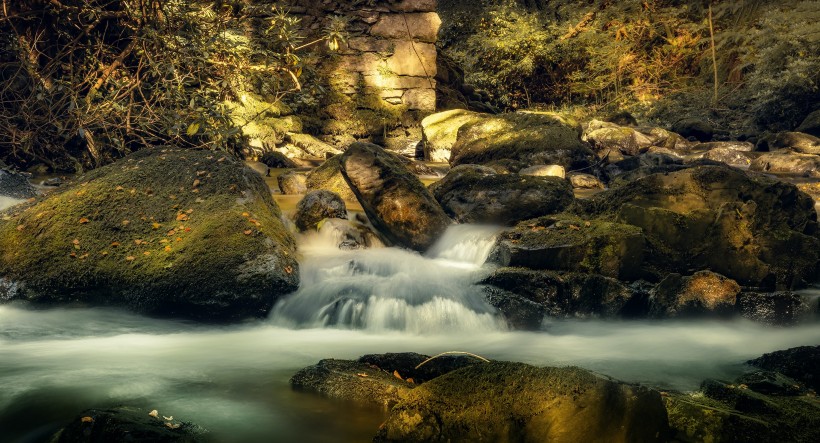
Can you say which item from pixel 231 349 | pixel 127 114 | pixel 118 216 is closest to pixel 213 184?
pixel 118 216

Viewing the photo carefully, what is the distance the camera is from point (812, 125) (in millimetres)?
16234

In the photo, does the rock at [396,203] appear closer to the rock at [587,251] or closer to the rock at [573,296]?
the rock at [587,251]

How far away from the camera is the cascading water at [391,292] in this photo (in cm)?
536

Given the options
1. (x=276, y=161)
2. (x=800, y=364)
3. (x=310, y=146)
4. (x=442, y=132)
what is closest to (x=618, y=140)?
(x=442, y=132)

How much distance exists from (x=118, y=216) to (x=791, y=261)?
6338 mm

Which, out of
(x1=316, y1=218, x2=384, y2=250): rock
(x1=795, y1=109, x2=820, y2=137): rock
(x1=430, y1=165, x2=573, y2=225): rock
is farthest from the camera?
(x1=795, y1=109, x2=820, y2=137): rock

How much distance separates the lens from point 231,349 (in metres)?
4.60

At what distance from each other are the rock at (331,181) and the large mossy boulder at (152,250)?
2.53 meters

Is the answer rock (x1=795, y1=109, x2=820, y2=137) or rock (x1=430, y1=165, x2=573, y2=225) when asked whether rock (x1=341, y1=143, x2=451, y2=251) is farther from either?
rock (x1=795, y1=109, x2=820, y2=137)

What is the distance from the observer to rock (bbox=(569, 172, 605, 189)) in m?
11.2

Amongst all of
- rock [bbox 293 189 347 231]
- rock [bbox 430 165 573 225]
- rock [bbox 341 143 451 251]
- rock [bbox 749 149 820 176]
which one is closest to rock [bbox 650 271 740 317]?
rock [bbox 430 165 573 225]

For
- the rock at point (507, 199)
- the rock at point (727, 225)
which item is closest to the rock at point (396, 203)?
the rock at point (507, 199)

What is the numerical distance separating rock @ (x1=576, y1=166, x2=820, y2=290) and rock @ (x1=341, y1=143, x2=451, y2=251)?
1980 mm

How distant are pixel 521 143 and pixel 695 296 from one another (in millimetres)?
7734
